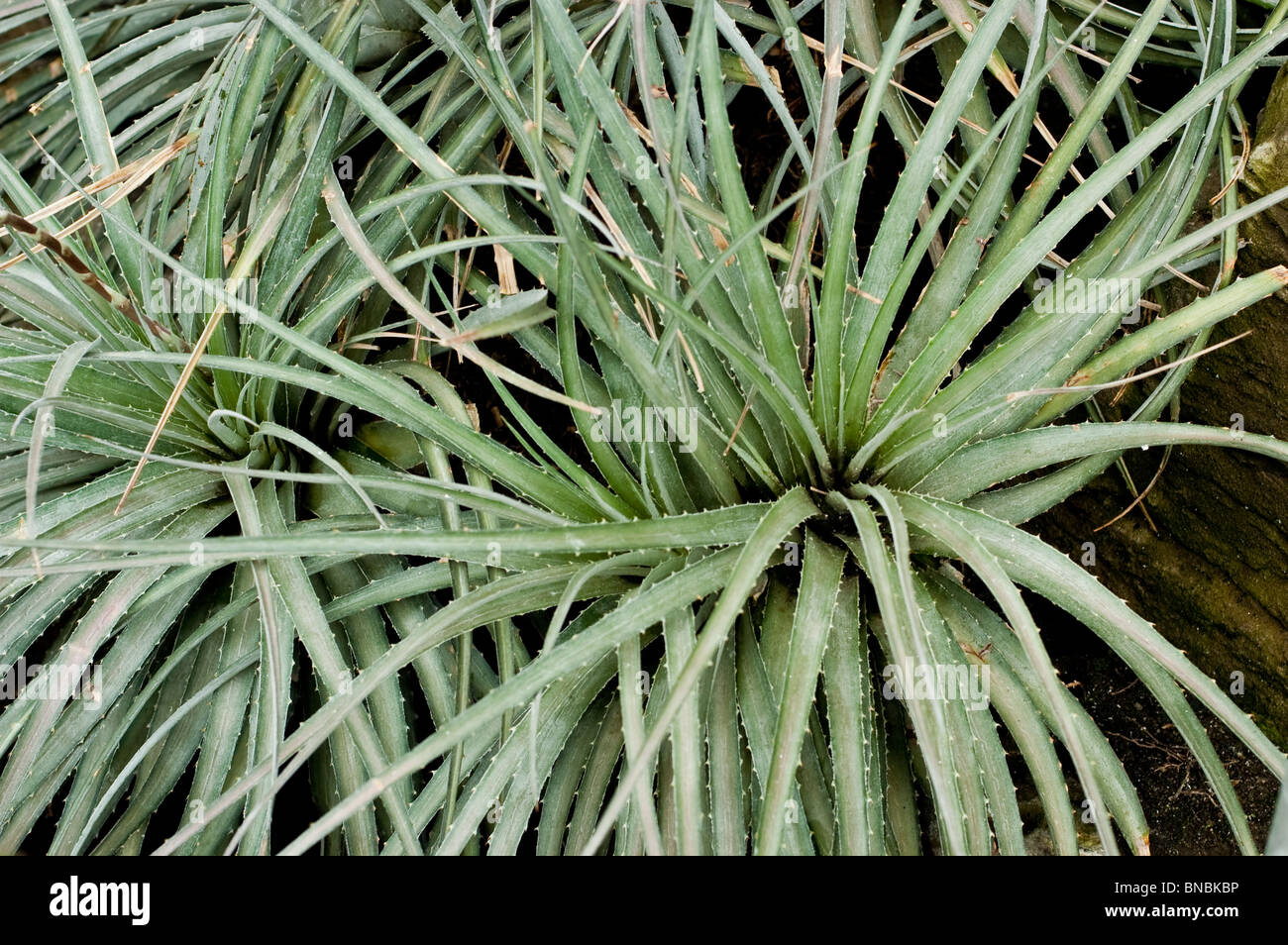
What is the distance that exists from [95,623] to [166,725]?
6.1 inches
